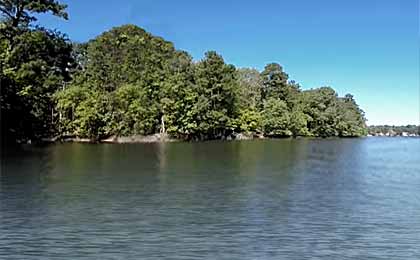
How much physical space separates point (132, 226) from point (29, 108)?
155 ft

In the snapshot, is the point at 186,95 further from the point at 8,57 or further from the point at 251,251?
the point at 251,251

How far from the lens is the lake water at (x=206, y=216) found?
11.5 meters

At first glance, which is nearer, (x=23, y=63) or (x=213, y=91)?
(x=23, y=63)

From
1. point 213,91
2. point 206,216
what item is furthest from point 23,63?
point 206,216

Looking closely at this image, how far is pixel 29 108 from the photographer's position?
57.5 meters

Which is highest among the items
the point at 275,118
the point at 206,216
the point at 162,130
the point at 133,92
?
the point at 133,92

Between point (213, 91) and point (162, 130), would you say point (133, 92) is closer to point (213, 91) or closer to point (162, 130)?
point (162, 130)

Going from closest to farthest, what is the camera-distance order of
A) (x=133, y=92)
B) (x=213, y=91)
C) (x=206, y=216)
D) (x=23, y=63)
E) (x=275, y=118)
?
1. (x=206, y=216)
2. (x=23, y=63)
3. (x=133, y=92)
4. (x=213, y=91)
5. (x=275, y=118)

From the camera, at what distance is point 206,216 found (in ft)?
50.9

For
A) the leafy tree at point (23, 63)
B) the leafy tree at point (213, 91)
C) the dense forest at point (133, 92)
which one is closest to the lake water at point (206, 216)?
the leafy tree at point (23, 63)

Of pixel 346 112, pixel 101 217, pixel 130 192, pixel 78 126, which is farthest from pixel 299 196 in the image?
pixel 346 112

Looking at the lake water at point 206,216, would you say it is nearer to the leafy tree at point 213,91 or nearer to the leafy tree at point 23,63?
the leafy tree at point 23,63

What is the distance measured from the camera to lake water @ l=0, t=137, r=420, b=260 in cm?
1149

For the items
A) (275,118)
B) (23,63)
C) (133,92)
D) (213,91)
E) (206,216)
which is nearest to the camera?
(206,216)
